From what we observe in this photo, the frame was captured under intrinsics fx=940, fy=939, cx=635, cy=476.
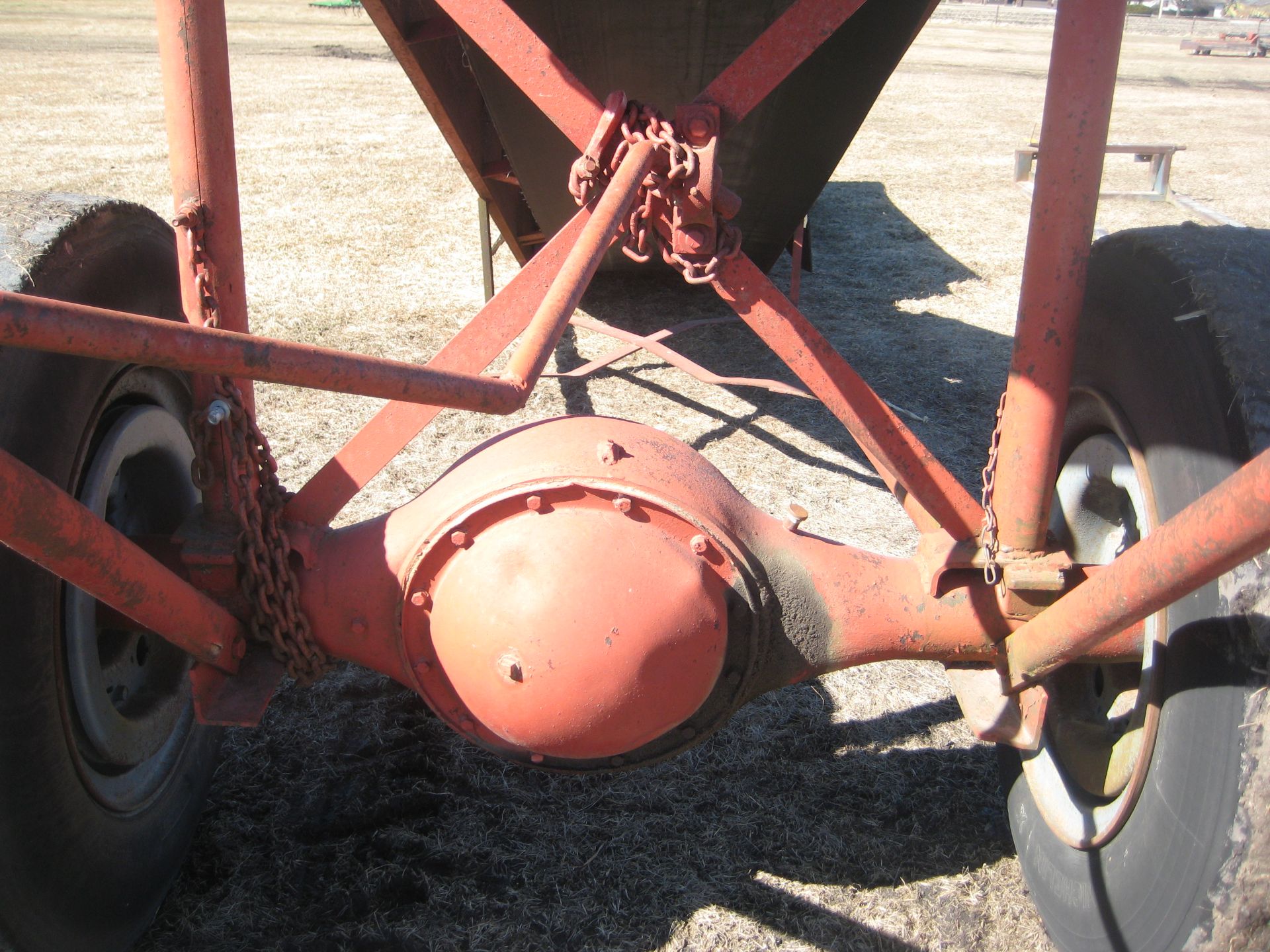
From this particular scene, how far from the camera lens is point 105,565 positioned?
1311 mm

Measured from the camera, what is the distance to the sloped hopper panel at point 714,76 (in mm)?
2723

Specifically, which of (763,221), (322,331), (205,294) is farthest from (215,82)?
(322,331)

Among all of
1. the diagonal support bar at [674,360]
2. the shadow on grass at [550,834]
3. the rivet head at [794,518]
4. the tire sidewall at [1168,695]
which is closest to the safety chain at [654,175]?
the rivet head at [794,518]

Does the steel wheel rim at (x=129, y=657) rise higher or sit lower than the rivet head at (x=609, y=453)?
lower

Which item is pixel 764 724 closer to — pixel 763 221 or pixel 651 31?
pixel 651 31

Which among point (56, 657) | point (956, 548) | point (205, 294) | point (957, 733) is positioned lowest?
point (957, 733)

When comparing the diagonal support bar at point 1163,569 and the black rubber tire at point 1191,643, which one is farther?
the black rubber tire at point 1191,643

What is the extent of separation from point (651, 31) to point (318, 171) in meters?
5.21

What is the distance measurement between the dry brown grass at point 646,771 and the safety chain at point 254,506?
1.87 ft

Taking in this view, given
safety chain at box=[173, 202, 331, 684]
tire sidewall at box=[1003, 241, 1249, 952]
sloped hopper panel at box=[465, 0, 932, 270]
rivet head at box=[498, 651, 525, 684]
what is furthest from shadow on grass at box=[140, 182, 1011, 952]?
sloped hopper panel at box=[465, 0, 932, 270]

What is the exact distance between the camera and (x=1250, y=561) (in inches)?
52.8

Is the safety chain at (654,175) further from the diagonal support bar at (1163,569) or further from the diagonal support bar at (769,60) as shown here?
the diagonal support bar at (1163,569)

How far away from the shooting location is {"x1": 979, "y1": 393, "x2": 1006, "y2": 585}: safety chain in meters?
1.64

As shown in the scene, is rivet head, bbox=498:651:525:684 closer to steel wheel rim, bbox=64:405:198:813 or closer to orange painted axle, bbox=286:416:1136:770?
orange painted axle, bbox=286:416:1136:770
